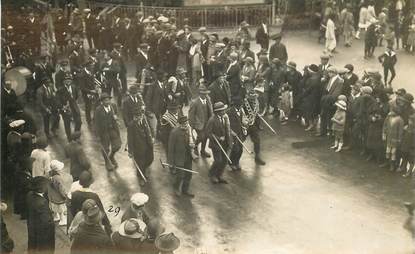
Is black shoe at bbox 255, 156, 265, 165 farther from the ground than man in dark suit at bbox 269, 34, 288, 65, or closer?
closer

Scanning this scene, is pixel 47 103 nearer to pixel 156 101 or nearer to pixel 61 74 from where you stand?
pixel 61 74

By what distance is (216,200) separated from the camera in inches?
424

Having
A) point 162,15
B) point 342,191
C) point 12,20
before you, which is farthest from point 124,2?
point 342,191

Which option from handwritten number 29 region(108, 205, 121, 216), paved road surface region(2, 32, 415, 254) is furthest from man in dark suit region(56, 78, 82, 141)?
handwritten number 29 region(108, 205, 121, 216)

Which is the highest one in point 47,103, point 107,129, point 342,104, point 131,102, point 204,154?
point 131,102

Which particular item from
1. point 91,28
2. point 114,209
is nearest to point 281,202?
point 114,209

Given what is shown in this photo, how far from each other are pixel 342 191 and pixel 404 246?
6.65 ft

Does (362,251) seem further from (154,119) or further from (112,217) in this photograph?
(154,119)

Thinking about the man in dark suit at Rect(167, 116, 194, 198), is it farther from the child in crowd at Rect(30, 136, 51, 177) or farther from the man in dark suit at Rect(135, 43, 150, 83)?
the man in dark suit at Rect(135, 43, 150, 83)

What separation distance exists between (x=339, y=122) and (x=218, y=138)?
9.88 ft

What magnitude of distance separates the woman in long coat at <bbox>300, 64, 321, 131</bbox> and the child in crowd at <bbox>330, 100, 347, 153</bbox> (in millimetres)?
1070

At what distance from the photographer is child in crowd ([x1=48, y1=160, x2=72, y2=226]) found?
942 centimetres

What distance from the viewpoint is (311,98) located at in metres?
13.9

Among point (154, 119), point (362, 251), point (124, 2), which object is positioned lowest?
point (362, 251)
